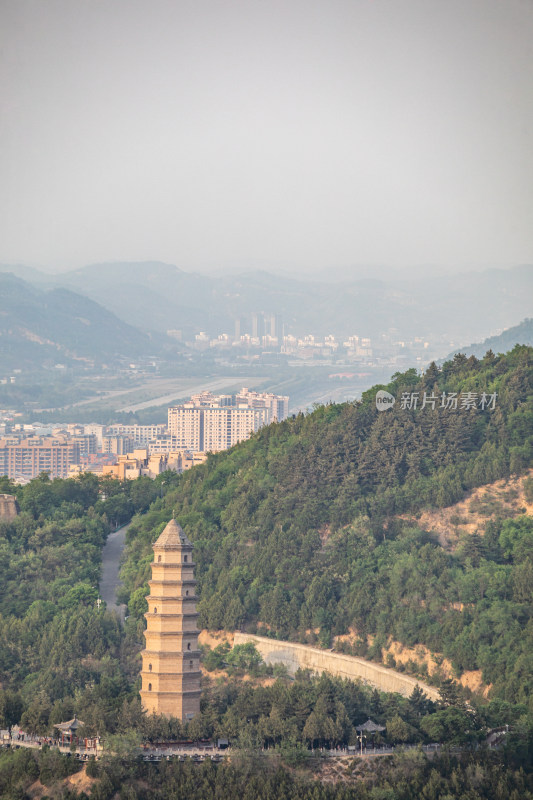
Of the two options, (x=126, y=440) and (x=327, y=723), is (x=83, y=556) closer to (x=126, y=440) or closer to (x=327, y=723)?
(x=327, y=723)

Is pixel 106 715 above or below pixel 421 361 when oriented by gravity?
below

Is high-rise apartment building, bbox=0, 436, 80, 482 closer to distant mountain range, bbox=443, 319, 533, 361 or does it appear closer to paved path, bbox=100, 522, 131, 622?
distant mountain range, bbox=443, 319, 533, 361

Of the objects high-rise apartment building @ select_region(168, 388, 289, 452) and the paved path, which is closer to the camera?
the paved path

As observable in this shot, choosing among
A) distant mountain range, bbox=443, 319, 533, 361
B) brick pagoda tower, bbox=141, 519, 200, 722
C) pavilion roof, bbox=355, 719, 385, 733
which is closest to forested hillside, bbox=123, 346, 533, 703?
pavilion roof, bbox=355, 719, 385, 733

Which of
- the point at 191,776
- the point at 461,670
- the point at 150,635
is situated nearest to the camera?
the point at 191,776

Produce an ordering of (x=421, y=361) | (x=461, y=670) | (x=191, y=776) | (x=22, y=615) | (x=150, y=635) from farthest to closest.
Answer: (x=421, y=361), (x=22, y=615), (x=461, y=670), (x=150, y=635), (x=191, y=776)

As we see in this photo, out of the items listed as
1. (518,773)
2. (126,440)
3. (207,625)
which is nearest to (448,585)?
(207,625)
